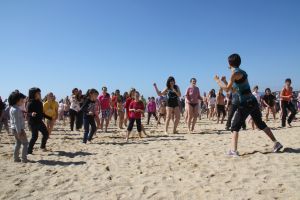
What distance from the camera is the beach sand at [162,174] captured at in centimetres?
489

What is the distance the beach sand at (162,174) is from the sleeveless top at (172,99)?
304 centimetres

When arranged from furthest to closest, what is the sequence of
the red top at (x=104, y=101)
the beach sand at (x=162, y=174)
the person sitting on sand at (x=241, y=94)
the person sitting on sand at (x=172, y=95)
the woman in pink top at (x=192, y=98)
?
1. the red top at (x=104, y=101)
2. the woman in pink top at (x=192, y=98)
3. the person sitting on sand at (x=172, y=95)
4. the person sitting on sand at (x=241, y=94)
5. the beach sand at (x=162, y=174)

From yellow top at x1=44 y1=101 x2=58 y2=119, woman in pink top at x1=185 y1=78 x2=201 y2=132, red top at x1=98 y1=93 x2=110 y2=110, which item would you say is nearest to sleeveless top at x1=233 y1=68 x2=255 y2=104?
woman in pink top at x1=185 y1=78 x2=201 y2=132

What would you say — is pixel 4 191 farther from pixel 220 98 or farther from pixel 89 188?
pixel 220 98

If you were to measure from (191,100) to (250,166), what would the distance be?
6.16 m

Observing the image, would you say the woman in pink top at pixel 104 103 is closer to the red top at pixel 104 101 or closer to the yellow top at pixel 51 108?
the red top at pixel 104 101

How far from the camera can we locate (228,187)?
16.2ft

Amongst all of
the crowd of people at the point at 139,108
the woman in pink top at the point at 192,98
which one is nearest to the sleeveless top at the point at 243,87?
the crowd of people at the point at 139,108

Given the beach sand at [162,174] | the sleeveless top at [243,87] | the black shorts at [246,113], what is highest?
the sleeveless top at [243,87]

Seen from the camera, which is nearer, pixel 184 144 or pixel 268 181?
pixel 268 181

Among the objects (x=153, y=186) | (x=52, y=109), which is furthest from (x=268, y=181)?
(x=52, y=109)

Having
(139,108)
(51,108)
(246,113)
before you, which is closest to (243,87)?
(246,113)

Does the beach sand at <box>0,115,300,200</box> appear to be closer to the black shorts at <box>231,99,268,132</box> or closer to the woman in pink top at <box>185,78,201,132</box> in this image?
the black shorts at <box>231,99,268,132</box>

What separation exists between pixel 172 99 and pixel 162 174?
571 cm
